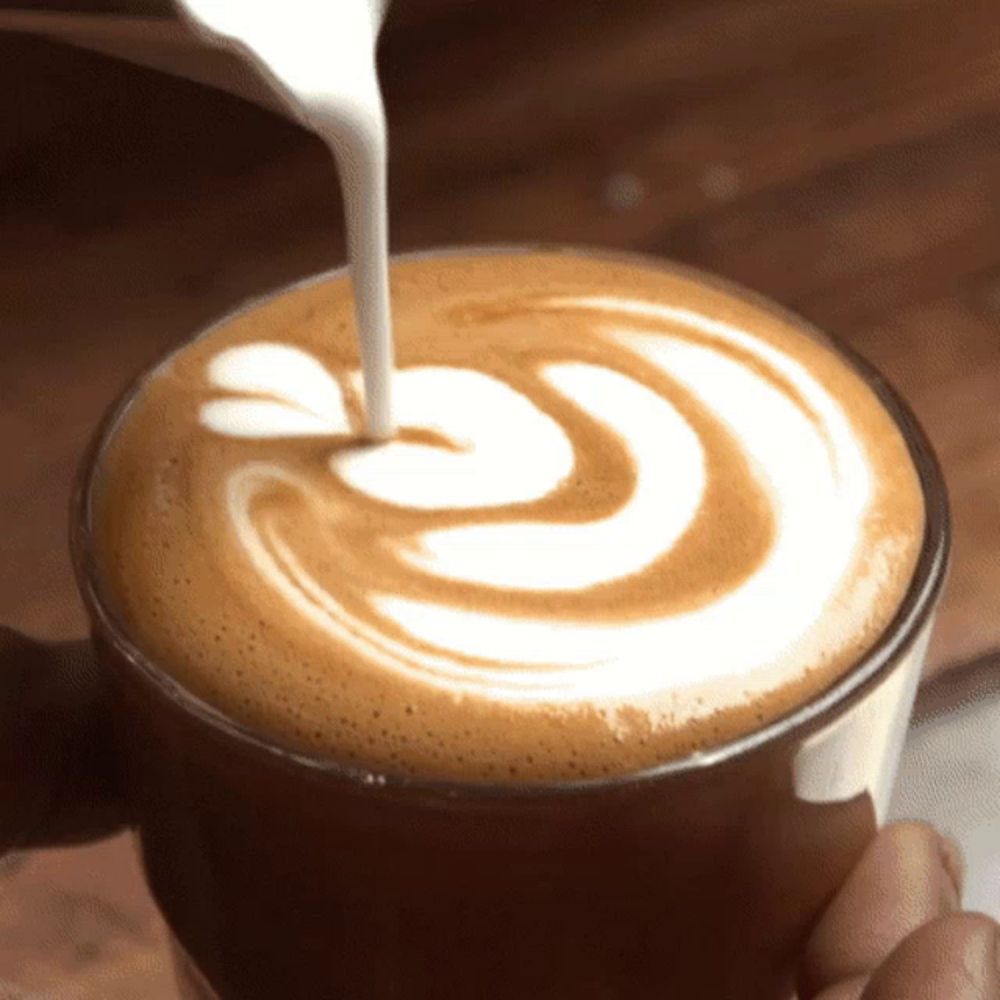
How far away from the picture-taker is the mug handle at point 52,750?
66 cm

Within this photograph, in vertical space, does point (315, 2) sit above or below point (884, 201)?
above

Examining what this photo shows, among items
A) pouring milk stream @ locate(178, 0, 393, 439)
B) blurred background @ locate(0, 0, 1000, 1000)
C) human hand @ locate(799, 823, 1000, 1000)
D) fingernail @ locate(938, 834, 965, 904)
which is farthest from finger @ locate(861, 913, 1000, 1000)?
blurred background @ locate(0, 0, 1000, 1000)

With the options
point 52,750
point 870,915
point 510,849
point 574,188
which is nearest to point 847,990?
point 870,915

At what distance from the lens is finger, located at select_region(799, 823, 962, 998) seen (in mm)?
545

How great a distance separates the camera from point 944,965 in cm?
48

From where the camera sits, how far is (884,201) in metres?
1.13

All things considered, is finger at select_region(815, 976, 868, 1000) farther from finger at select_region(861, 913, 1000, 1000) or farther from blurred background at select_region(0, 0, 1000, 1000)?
blurred background at select_region(0, 0, 1000, 1000)

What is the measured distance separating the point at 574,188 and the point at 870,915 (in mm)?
666

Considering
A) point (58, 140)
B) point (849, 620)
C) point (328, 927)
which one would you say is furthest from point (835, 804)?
point (58, 140)

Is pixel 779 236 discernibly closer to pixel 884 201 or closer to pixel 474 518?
pixel 884 201

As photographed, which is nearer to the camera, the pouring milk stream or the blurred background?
the pouring milk stream

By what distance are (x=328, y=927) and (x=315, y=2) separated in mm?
303

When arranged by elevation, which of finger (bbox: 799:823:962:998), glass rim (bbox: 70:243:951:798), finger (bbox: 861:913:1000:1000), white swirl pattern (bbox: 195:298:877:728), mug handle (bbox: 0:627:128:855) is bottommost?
mug handle (bbox: 0:627:128:855)

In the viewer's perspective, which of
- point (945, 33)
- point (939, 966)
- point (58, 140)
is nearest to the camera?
point (939, 966)
